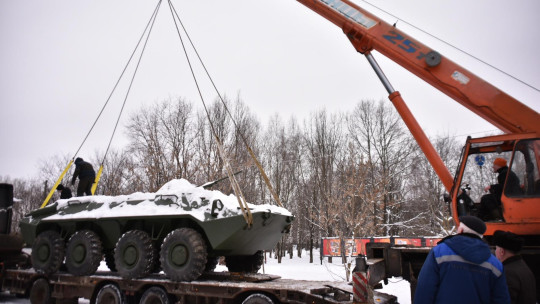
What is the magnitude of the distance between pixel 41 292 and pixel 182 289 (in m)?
4.44

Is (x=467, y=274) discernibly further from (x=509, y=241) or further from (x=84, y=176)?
(x=84, y=176)

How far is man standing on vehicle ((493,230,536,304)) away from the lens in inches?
148

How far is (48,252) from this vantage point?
30.3 feet

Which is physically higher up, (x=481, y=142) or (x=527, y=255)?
(x=481, y=142)

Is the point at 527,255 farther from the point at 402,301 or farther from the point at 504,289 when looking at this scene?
the point at 402,301

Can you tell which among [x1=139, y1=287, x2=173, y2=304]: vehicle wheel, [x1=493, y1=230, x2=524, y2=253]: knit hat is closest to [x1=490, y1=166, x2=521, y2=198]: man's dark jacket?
[x1=493, y1=230, x2=524, y2=253]: knit hat

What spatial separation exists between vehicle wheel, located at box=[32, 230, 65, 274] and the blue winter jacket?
8.64m

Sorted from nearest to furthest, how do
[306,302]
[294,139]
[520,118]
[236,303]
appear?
[306,302], [520,118], [236,303], [294,139]

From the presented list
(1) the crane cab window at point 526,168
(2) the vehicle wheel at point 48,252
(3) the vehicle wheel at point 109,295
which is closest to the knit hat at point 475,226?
(1) the crane cab window at point 526,168

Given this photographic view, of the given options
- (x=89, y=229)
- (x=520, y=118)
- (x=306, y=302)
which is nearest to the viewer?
(x=306, y=302)

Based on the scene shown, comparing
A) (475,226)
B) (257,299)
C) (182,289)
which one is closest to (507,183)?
(475,226)

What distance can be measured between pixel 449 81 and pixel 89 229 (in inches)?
324

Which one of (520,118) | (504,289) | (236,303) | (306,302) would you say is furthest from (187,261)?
(520,118)

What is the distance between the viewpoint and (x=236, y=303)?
6945 millimetres
